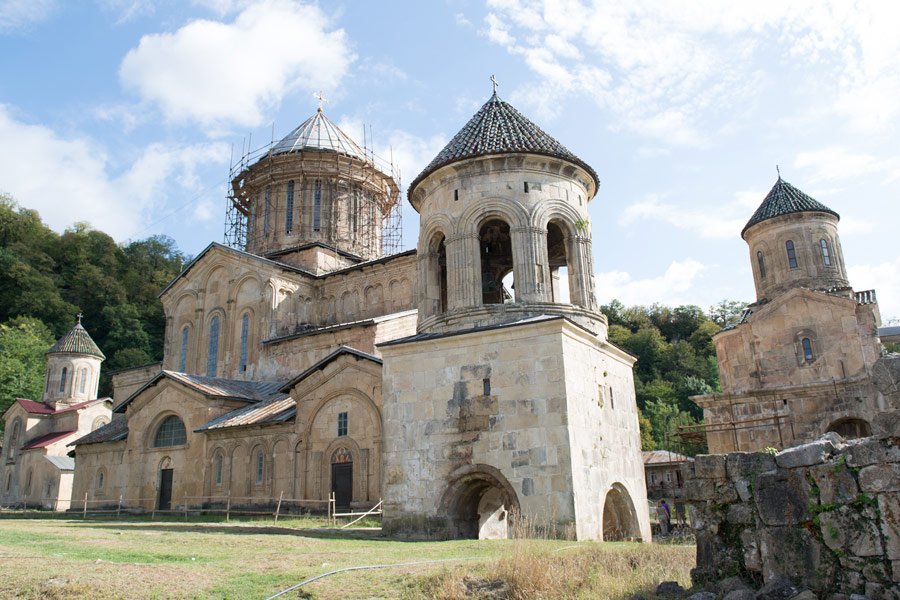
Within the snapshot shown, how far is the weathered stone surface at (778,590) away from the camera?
5.02 meters

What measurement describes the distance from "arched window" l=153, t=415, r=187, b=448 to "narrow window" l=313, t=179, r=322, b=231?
9475mm

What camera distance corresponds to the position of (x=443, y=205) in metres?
12.9

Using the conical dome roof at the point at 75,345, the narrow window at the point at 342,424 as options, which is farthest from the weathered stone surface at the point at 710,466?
the conical dome roof at the point at 75,345

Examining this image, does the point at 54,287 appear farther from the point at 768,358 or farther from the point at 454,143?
the point at 768,358

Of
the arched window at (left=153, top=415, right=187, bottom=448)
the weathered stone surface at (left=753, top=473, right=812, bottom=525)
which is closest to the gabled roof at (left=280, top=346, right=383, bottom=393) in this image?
the arched window at (left=153, top=415, right=187, bottom=448)

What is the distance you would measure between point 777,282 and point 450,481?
541 inches

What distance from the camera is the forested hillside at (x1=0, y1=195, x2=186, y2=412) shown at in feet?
128

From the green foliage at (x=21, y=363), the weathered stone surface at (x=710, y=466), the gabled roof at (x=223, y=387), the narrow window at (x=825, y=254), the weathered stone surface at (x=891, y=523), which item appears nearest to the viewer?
the weathered stone surface at (x=891, y=523)

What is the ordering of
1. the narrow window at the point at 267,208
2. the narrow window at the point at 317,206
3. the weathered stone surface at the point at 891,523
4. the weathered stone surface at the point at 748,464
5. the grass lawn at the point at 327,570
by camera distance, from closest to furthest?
the weathered stone surface at the point at 891,523, the weathered stone surface at the point at 748,464, the grass lawn at the point at 327,570, the narrow window at the point at 317,206, the narrow window at the point at 267,208

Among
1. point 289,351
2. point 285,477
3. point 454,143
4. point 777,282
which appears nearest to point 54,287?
point 289,351

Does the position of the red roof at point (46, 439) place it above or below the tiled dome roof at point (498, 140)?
below

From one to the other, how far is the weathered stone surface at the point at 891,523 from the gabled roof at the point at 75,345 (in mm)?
37567

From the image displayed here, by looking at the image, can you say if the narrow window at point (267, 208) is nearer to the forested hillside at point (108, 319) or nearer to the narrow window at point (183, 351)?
the narrow window at point (183, 351)

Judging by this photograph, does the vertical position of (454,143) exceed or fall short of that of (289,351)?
it exceeds it
